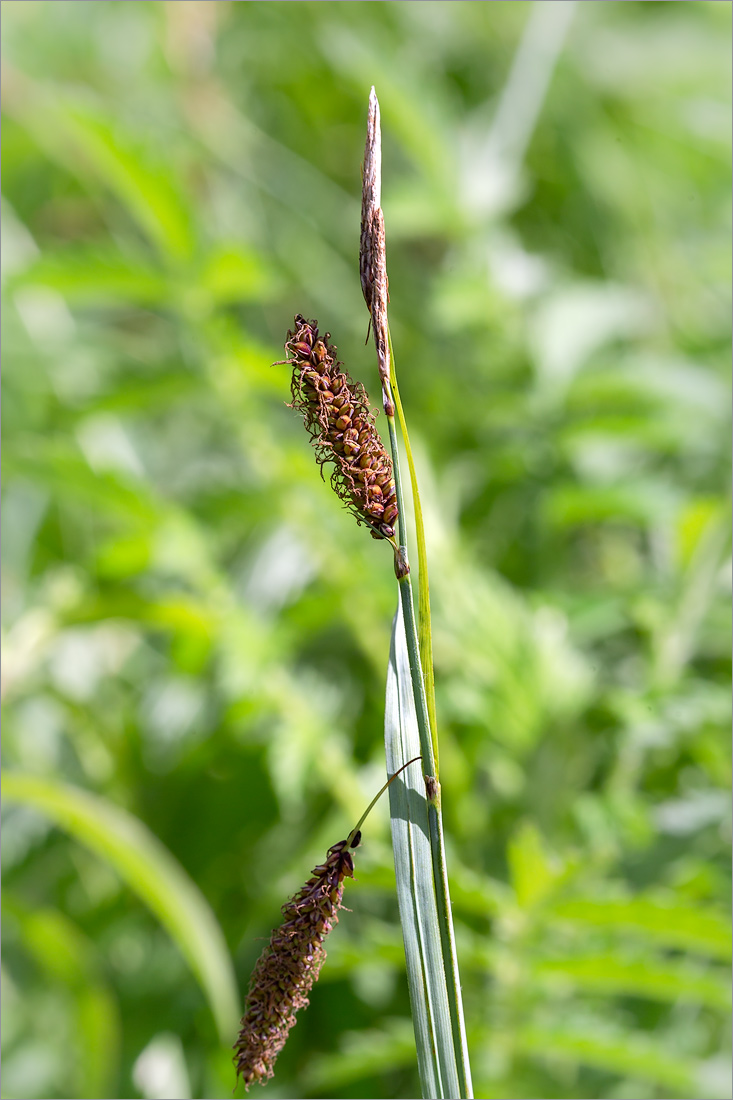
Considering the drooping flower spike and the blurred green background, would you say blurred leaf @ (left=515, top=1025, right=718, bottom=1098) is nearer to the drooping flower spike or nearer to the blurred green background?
the blurred green background

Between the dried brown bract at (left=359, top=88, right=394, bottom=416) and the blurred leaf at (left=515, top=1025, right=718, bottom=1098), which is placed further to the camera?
the blurred leaf at (left=515, top=1025, right=718, bottom=1098)

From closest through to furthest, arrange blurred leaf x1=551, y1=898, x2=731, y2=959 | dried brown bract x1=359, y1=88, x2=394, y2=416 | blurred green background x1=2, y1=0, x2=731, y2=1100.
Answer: dried brown bract x1=359, y1=88, x2=394, y2=416, blurred leaf x1=551, y1=898, x2=731, y2=959, blurred green background x1=2, y1=0, x2=731, y2=1100

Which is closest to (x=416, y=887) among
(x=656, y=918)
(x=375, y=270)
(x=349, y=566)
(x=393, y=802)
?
(x=393, y=802)

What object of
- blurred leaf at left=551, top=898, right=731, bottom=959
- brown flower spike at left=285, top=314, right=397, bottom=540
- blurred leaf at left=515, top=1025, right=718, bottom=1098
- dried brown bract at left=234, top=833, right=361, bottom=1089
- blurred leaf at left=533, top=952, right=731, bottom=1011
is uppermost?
brown flower spike at left=285, top=314, right=397, bottom=540

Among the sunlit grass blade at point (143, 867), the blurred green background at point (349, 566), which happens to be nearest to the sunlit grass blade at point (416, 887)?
the blurred green background at point (349, 566)

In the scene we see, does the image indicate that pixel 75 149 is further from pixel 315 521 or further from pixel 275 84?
pixel 315 521

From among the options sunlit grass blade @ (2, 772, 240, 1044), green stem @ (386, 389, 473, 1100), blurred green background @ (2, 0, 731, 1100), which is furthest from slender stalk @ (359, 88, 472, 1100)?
sunlit grass blade @ (2, 772, 240, 1044)

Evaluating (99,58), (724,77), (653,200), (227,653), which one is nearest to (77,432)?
(227,653)

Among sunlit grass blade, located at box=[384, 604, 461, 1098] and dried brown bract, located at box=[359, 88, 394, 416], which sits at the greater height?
dried brown bract, located at box=[359, 88, 394, 416]

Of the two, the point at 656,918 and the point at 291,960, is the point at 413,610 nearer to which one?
the point at 291,960
